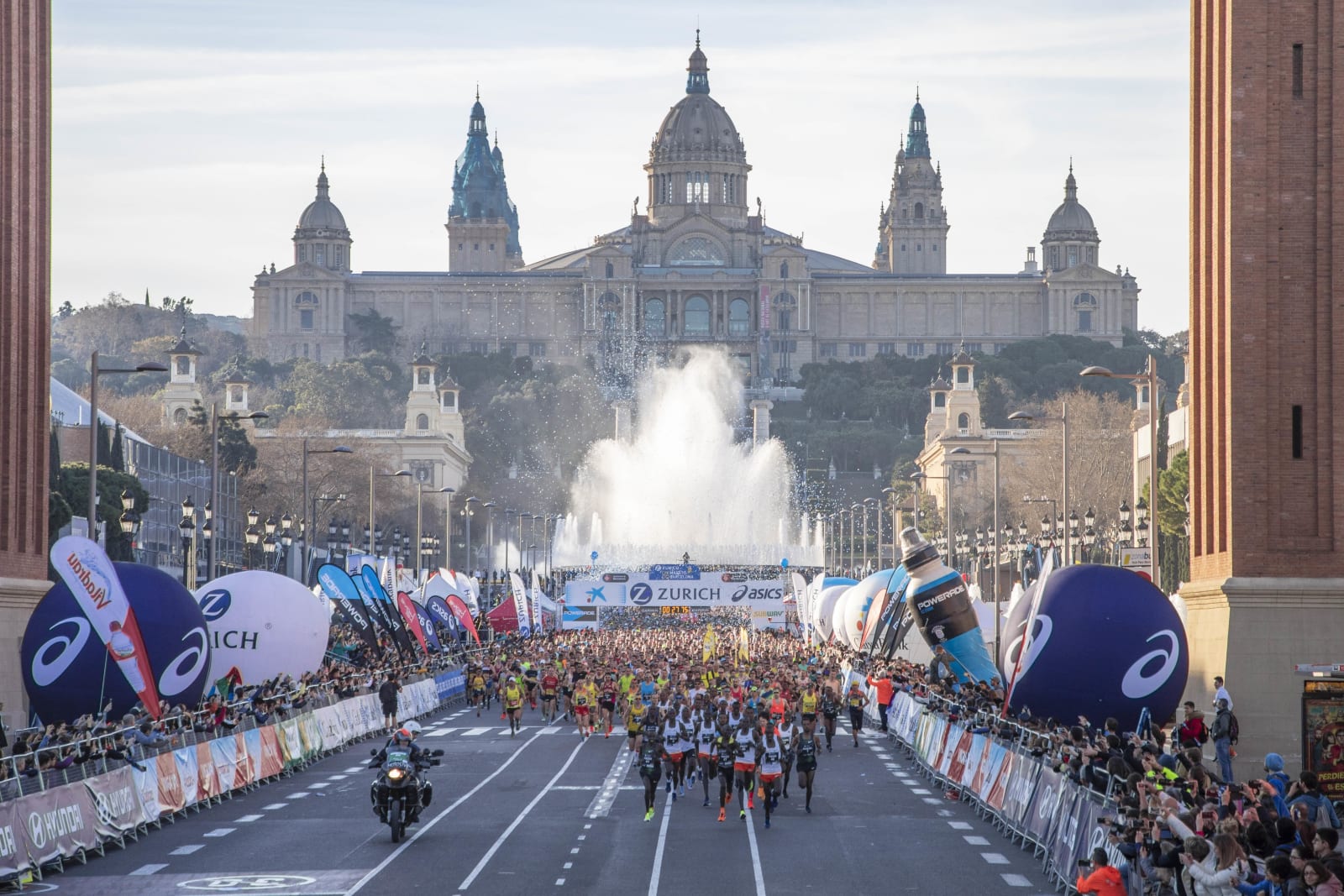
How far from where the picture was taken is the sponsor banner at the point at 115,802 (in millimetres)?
24766

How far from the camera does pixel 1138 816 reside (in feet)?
63.5

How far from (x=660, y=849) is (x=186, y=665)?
10879mm

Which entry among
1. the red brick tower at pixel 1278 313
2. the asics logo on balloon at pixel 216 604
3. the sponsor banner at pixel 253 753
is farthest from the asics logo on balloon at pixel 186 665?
the red brick tower at pixel 1278 313

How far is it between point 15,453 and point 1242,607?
1983 cm

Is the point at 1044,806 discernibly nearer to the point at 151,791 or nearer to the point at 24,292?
the point at 151,791

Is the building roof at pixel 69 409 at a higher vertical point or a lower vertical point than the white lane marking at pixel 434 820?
higher


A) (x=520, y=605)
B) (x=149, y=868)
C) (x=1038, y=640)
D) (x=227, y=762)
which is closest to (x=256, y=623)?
(x=227, y=762)

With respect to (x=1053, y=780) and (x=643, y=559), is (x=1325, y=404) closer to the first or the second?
(x=1053, y=780)

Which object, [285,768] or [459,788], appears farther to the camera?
[285,768]

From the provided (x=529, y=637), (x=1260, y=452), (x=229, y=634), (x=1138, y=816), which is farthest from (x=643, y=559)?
(x=1138, y=816)

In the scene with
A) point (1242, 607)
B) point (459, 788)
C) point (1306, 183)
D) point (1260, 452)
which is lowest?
point (459, 788)

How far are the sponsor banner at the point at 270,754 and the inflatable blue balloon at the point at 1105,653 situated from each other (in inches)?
459

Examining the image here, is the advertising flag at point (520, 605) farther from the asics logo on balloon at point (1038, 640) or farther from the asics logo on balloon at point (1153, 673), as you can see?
the asics logo on balloon at point (1153, 673)

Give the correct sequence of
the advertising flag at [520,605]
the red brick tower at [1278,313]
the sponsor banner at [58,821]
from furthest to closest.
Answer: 1. the advertising flag at [520,605]
2. the red brick tower at [1278,313]
3. the sponsor banner at [58,821]
